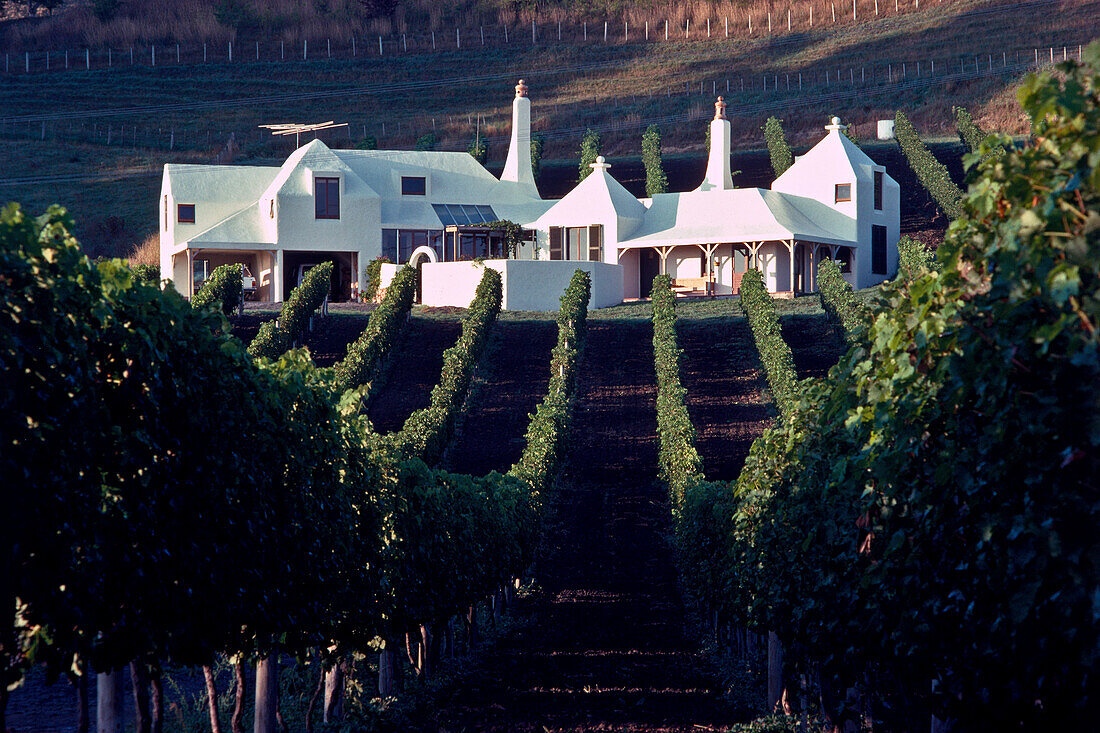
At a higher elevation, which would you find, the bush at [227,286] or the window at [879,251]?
the window at [879,251]

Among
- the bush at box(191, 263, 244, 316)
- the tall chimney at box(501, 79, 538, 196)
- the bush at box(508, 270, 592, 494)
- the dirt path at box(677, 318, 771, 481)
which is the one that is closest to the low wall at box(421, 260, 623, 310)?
the bush at box(508, 270, 592, 494)

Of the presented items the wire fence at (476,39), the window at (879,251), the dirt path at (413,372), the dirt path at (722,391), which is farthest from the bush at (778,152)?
the wire fence at (476,39)

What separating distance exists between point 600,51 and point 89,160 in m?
37.1

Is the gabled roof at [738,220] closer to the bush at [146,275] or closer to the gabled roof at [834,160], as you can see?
the gabled roof at [834,160]

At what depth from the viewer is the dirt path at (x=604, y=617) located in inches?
497

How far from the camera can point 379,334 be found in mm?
32562

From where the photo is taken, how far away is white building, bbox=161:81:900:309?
141 feet

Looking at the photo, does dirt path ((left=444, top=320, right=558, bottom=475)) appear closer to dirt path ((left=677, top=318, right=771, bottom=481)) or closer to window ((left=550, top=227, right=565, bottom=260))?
dirt path ((left=677, top=318, right=771, bottom=481))

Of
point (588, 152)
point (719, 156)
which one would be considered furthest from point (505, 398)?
point (588, 152)

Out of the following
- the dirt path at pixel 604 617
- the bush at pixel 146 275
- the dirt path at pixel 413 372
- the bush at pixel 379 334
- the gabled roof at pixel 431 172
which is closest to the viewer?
the bush at pixel 146 275

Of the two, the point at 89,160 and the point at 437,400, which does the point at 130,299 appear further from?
the point at 89,160

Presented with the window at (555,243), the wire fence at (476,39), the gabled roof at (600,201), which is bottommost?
the window at (555,243)

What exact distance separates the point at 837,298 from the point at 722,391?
542 centimetres

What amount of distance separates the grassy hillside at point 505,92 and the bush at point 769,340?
89.8 ft
